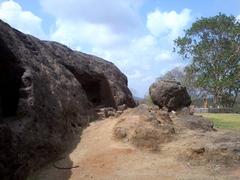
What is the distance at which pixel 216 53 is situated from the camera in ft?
126

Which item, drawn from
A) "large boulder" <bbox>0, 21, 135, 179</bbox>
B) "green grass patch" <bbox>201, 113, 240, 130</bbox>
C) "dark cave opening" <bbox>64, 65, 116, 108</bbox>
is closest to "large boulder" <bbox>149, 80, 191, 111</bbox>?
"green grass patch" <bbox>201, 113, 240, 130</bbox>

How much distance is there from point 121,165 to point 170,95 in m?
9.02

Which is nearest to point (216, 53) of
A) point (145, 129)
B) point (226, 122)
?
point (226, 122)

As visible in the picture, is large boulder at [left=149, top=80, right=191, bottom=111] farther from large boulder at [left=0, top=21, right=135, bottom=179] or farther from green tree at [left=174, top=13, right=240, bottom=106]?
green tree at [left=174, top=13, right=240, bottom=106]

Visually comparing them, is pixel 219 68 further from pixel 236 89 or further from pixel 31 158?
pixel 31 158

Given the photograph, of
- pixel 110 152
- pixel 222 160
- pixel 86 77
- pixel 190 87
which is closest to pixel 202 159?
pixel 222 160

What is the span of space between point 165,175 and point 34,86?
3424mm

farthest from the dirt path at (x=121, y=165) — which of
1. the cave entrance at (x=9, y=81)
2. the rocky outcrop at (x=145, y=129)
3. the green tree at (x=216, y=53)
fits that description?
the green tree at (x=216, y=53)

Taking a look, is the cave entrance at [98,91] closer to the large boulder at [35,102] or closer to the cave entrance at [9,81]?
the large boulder at [35,102]

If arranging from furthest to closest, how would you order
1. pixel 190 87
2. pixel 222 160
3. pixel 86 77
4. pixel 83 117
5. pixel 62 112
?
pixel 190 87 < pixel 86 77 < pixel 83 117 < pixel 62 112 < pixel 222 160

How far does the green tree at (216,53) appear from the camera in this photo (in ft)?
123

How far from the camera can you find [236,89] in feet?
129

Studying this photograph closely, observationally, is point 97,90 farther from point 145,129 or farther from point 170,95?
point 145,129

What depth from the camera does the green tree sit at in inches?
1479
